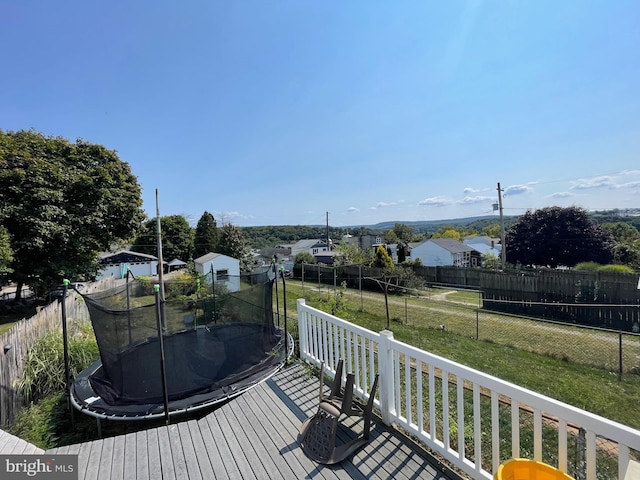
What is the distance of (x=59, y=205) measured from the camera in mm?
10633

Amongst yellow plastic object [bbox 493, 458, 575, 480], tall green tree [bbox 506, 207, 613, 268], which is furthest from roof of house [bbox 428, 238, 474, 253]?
yellow plastic object [bbox 493, 458, 575, 480]

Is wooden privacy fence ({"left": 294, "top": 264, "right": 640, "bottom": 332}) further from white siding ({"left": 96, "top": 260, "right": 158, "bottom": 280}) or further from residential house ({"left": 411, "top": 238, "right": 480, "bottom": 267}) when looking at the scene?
white siding ({"left": 96, "top": 260, "right": 158, "bottom": 280})

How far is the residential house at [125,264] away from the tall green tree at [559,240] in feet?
97.3

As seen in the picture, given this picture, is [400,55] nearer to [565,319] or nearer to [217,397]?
[217,397]

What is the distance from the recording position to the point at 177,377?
3.52 meters

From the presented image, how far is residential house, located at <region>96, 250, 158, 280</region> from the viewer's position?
871 inches

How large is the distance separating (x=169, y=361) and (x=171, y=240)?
115ft

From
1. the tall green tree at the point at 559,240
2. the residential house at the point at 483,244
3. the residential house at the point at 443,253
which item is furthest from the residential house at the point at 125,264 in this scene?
the residential house at the point at 483,244

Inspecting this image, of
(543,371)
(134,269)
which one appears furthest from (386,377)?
(134,269)

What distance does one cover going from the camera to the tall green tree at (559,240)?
21578mm

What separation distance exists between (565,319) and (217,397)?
12.2m

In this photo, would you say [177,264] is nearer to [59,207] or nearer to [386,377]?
[59,207]

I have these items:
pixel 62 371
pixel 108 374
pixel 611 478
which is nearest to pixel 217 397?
pixel 108 374

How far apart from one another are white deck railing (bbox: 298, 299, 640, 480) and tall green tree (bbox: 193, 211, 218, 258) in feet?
99.3
